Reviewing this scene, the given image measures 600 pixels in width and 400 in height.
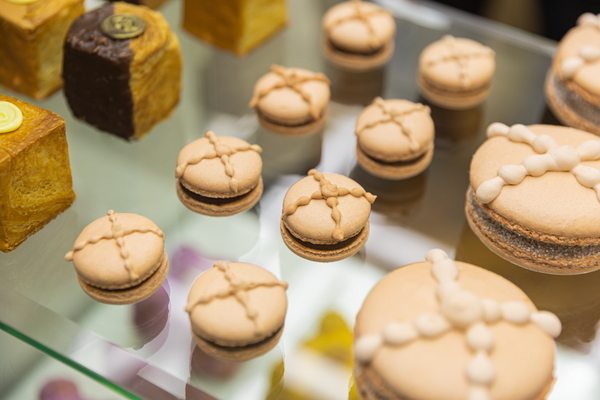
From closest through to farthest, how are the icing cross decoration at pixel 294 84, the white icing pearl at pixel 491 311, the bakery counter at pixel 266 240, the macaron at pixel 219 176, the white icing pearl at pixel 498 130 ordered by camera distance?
the white icing pearl at pixel 491 311
the bakery counter at pixel 266 240
the macaron at pixel 219 176
the white icing pearl at pixel 498 130
the icing cross decoration at pixel 294 84

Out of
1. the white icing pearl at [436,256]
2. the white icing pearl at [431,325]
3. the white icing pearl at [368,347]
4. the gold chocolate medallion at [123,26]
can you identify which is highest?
the gold chocolate medallion at [123,26]

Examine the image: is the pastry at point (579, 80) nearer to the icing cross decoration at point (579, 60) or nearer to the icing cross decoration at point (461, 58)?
the icing cross decoration at point (579, 60)

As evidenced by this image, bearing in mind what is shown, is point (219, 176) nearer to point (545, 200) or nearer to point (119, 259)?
point (119, 259)

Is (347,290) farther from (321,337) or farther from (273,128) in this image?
(273,128)

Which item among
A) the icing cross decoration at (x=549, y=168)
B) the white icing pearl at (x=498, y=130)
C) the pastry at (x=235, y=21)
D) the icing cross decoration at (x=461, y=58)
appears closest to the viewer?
the icing cross decoration at (x=549, y=168)

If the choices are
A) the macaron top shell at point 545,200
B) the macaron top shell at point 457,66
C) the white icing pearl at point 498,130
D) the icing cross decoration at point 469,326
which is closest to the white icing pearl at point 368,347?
the icing cross decoration at point 469,326

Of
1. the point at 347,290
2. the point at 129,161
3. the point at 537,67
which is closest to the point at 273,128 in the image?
the point at 129,161

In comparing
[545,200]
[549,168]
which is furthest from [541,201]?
[549,168]

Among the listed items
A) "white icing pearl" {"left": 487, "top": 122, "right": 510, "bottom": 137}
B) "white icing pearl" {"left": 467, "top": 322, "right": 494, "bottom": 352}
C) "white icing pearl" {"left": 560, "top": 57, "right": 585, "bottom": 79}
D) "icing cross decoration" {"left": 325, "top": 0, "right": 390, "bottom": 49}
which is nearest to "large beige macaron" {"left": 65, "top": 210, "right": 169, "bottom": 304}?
"white icing pearl" {"left": 467, "top": 322, "right": 494, "bottom": 352}
